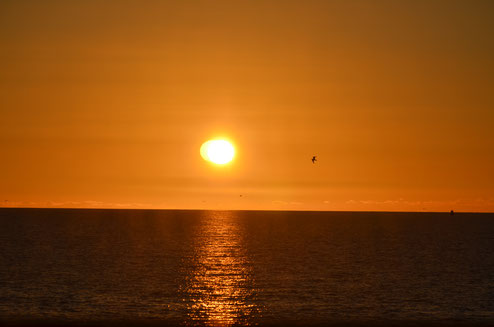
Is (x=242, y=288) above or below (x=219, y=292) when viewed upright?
above

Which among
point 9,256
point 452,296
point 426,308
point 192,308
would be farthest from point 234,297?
point 9,256

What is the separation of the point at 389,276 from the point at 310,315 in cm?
3563

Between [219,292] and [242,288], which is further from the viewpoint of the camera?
[242,288]

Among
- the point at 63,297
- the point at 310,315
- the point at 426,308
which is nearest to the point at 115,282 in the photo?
the point at 63,297

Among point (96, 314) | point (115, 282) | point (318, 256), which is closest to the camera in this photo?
point (96, 314)

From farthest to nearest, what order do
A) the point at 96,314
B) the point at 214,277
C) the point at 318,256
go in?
the point at 318,256
the point at 214,277
the point at 96,314

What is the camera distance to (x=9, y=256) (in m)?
115

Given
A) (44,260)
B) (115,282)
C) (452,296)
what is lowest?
(452,296)

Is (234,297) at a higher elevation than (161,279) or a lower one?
lower

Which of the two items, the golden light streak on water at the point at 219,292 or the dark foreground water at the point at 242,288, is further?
the dark foreground water at the point at 242,288

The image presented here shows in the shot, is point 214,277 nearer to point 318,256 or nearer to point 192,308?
point 192,308

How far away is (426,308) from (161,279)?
37.5 m

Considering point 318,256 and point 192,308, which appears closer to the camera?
point 192,308

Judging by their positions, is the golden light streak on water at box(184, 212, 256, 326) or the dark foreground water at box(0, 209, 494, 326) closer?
the golden light streak on water at box(184, 212, 256, 326)
